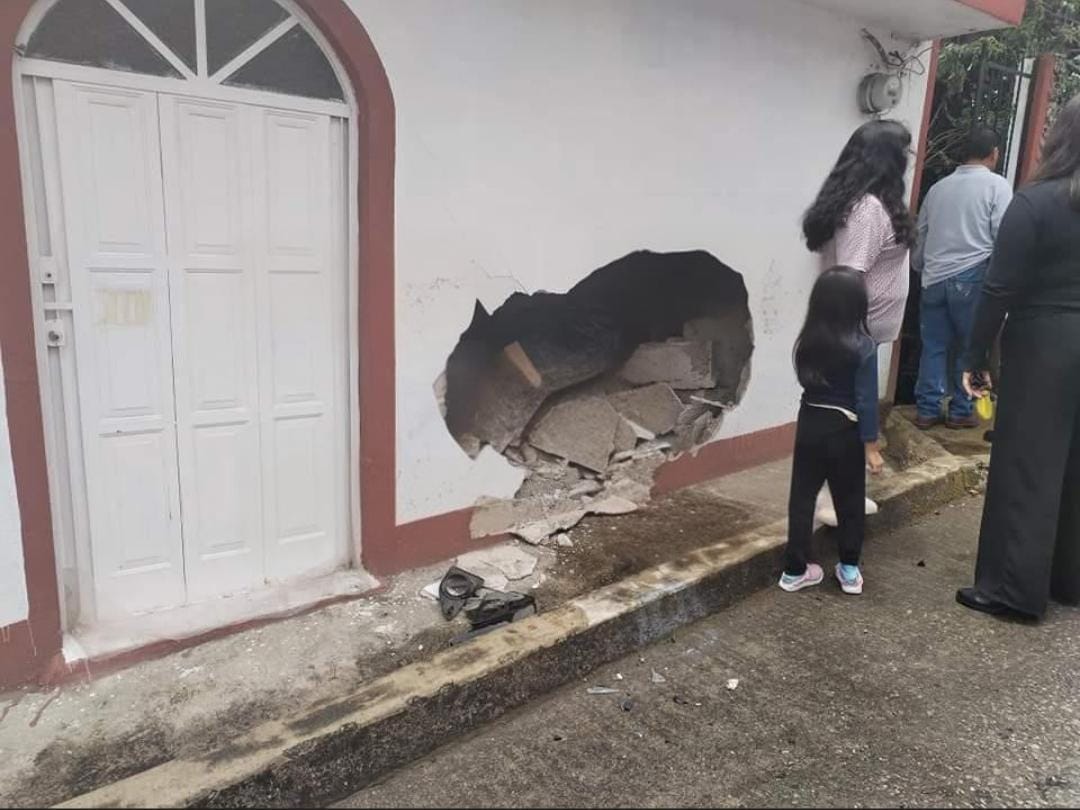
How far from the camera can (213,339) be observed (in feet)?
9.93

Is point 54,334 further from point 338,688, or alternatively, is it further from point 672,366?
point 672,366

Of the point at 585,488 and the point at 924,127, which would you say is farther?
the point at 924,127

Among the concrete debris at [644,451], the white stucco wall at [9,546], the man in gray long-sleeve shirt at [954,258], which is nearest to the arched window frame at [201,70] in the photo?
the white stucco wall at [9,546]

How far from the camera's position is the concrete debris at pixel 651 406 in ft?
16.4

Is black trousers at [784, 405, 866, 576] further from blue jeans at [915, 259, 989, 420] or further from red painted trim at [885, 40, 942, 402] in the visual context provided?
red painted trim at [885, 40, 942, 402]

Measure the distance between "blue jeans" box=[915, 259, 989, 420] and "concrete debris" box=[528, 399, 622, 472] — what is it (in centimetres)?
266

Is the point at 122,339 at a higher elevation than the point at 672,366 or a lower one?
higher

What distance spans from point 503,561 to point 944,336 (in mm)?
3926

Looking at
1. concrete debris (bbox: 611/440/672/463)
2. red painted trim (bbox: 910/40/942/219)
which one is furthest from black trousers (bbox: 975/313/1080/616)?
red painted trim (bbox: 910/40/942/219)

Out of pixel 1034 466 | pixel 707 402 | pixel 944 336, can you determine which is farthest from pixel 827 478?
pixel 944 336

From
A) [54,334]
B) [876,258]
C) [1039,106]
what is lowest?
[54,334]

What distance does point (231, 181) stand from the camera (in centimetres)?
297

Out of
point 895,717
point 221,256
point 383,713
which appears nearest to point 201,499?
point 221,256

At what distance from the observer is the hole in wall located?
4.09 meters
